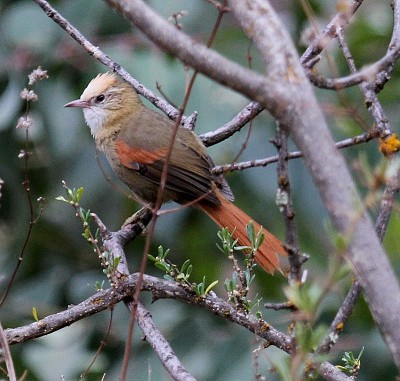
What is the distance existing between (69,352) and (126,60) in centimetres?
164

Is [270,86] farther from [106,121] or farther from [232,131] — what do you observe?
[106,121]

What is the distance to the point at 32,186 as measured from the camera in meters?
4.80

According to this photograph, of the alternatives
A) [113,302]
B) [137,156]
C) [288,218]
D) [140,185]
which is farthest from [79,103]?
[288,218]

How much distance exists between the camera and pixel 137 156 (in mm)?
4527

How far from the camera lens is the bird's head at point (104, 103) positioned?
4758 mm

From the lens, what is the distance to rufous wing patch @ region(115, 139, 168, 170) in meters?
4.50

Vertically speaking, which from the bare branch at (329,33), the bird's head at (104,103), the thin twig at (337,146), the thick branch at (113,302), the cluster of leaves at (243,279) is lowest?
the thick branch at (113,302)

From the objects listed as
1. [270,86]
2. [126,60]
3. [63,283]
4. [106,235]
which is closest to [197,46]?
[270,86]

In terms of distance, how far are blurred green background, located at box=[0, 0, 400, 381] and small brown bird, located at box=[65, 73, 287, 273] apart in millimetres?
100

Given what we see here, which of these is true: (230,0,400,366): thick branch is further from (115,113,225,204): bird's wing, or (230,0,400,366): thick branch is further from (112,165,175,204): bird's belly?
(112,165,175,204): bird's belly

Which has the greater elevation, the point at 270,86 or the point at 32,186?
the point at 270,86

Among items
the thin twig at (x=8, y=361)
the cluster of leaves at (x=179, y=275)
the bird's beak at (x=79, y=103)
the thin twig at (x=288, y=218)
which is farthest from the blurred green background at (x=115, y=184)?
the thin twig at (x=288, y=218)

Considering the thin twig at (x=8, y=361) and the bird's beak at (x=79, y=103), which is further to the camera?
the bird's beak at (x=79, y=103)

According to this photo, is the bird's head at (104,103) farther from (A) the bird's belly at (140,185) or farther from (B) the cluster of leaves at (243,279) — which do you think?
(B) the cluster of leaves at (243,279)
